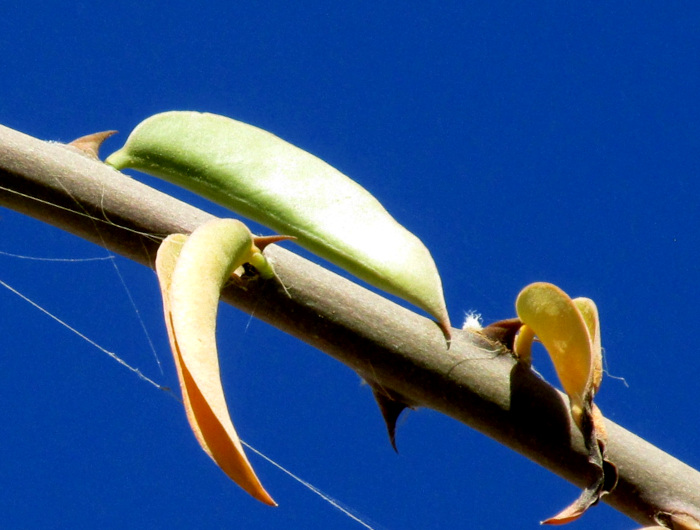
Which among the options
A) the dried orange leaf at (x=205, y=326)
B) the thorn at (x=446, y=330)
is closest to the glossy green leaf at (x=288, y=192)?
the thorn at (x=446, y=330)

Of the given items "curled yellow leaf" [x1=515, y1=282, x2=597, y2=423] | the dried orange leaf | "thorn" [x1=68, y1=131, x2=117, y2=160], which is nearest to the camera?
the dried orange leaf

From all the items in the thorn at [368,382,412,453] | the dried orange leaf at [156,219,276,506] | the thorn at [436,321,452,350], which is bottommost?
the dried orange leaf at [156,219,276,506]

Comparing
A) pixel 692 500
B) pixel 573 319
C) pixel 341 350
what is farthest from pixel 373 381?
pixel 692 500

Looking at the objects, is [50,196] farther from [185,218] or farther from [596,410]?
[596,410]

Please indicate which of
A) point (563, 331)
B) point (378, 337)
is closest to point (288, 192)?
point (378, 337)

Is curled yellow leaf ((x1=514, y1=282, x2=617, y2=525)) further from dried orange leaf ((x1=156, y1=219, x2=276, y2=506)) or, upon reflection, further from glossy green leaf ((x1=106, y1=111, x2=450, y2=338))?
dried orange leaf ((x1=156, y1=219, x2=276, y2=506))

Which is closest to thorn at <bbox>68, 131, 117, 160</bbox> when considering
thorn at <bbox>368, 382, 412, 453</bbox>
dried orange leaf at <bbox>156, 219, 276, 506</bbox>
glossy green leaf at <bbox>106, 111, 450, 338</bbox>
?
glossy green leaf at <bbox>106, 111, 450, 338</bbox>
